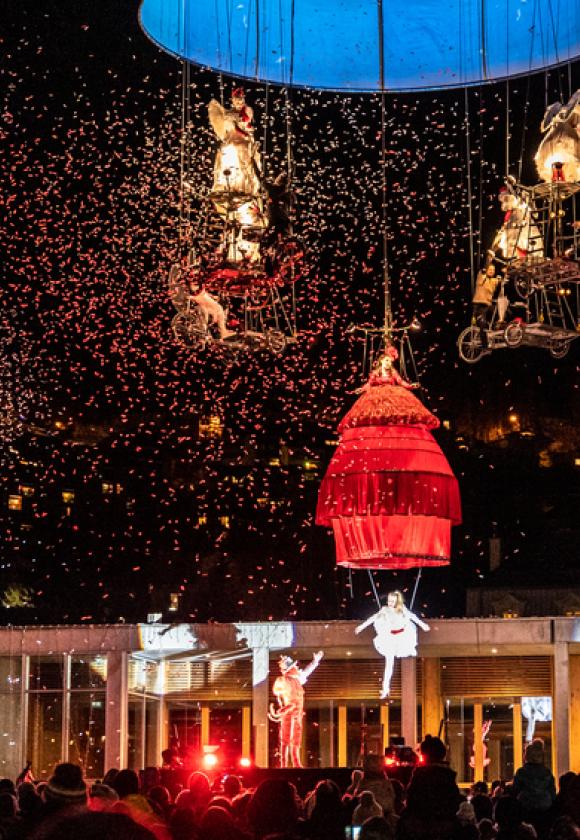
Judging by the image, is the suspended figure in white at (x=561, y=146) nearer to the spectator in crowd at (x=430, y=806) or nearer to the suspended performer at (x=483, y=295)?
the suspended performer at (x=483, y=295)

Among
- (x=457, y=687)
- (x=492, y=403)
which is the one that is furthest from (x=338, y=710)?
(x=492, y=403)

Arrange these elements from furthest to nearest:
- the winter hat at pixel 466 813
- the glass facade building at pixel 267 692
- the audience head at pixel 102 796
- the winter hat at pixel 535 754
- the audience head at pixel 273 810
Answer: the glass facade building at pixel 267 692 < the winter hat at pixel 535 754 < the winter hat at pixel 466 813 < the audience head at pixel 273 810 < the audience head at pixel 102 796

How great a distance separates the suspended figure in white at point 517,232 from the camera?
39.8ft

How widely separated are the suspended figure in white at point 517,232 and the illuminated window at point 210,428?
73.5 feet

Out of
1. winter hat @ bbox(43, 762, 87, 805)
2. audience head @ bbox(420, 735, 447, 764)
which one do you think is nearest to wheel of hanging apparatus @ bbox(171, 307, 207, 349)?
audience head @ bbox(420, 735, 447, 764)

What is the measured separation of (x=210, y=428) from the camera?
35.6m

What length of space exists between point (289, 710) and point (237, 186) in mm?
12132

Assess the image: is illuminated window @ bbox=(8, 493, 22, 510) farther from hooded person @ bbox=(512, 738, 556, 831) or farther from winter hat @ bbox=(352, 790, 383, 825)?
winter hat @ bbox=(352, 790, 383, 825)

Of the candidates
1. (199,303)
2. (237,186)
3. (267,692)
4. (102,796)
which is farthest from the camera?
(267,692)

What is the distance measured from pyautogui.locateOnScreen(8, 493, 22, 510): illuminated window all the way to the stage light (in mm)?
16294

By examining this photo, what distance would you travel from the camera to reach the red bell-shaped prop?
1395 cm

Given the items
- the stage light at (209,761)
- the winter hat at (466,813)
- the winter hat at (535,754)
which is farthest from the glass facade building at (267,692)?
the winter hat at (466,813)

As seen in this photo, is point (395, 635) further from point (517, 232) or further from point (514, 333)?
point (517, 232)

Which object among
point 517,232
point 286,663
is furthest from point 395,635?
point 517,232
